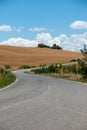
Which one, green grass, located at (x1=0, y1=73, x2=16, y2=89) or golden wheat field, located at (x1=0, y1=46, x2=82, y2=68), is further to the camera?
golden wheat field, located at (x1=0, y1=46, x2=82, y2=68)

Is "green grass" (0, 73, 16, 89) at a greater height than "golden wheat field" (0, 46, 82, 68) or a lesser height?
lesser

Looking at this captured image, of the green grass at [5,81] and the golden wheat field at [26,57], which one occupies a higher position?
the golden wheat field at [26,57]

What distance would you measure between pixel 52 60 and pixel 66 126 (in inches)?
3470

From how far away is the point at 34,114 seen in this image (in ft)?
39.3

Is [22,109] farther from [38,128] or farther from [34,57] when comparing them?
[34,57]

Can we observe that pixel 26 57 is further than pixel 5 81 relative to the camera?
Yes

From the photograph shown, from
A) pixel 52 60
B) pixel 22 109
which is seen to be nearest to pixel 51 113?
pixel 22 109

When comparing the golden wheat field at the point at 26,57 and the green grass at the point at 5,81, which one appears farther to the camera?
the golden wheat field at the point at 26,57

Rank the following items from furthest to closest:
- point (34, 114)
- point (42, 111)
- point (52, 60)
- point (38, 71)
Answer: point (52, 60), point (38, 71), point (42, 111), point (34, 114)

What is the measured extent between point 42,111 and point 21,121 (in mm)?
2242

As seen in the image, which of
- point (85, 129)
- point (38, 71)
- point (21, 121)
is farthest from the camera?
point (38, 71)

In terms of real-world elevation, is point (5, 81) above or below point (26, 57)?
below

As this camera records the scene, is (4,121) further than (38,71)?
No

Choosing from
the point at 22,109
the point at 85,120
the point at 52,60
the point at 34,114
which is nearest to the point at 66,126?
the point at 85,120
